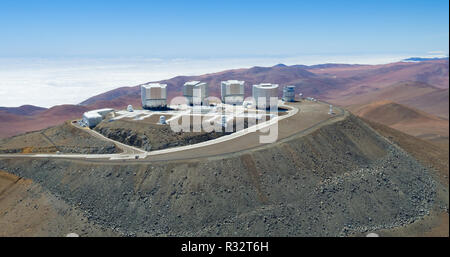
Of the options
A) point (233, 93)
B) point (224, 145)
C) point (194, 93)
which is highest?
point (194, 93)

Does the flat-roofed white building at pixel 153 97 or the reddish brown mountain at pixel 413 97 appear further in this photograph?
the reddish brown mountain at pixel 413 97

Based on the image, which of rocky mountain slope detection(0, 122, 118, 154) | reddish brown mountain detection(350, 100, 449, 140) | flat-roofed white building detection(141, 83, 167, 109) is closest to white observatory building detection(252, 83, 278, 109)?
flat-roofed white building detection(141, 83, 167, 109)

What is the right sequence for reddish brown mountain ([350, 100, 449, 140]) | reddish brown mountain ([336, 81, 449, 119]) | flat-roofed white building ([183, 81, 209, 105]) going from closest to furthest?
1. flat-roofed white building ([183, 81, 209, 105])
2. reddish brown mountain ([350, 100, 449, 140])
3. reddish brown mountain ([336, 81, 449, 119])

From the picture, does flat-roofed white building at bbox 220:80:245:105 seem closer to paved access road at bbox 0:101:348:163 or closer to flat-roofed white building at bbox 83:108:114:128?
paved access road at bbox 0:101:348:163

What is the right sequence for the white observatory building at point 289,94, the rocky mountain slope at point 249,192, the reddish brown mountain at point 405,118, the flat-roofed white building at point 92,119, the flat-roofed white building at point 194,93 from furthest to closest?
the reddish brown mountain at point 405,118, the white observatory building at point 289,94, the flat-roofed white building at point 194,93, the flat-roofed white building at point 92,119, the rocky mountain slope at point 249,192

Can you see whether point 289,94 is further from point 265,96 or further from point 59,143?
point 59,143

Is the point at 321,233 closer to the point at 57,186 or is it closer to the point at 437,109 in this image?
the point at 57,186

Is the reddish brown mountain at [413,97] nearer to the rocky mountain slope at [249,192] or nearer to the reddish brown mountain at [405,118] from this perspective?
the reddish brown mountain at [405,118]

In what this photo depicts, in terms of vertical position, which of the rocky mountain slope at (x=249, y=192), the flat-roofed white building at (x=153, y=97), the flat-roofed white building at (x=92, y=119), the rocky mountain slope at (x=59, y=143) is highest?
the flat-roofed white building at (x=153, y=97)

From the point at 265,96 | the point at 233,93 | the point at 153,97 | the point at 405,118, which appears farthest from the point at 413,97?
the point at 153,97

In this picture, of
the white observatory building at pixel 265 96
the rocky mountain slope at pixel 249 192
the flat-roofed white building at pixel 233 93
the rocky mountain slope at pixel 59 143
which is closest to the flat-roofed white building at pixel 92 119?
the rocky mountain slope at pixel 59 143

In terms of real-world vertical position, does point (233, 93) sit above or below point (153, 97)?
above

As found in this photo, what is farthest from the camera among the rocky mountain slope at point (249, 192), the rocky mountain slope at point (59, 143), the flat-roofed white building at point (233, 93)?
the flat-roofed white building at point (233, 93)
